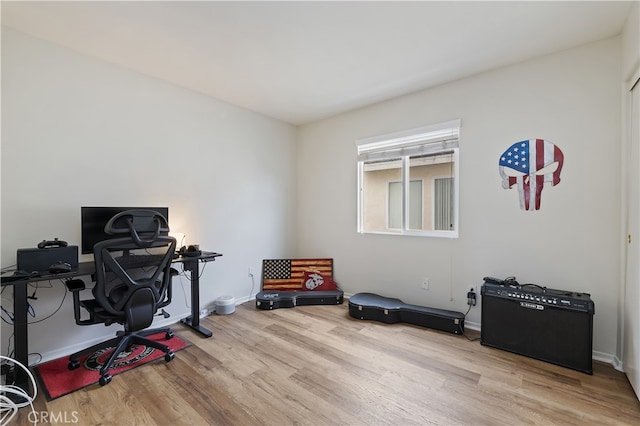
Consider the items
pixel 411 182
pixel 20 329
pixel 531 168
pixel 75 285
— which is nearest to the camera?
pixel 20 329

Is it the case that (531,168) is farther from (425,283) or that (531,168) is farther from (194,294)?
(194,294)

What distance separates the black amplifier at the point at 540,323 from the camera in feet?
6.79

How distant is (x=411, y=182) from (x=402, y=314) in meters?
1.51

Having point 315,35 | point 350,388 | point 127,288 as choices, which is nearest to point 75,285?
point 127,288

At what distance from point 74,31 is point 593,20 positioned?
3.80 m

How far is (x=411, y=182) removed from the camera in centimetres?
341

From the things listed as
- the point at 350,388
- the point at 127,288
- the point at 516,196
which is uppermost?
the point at 516,196

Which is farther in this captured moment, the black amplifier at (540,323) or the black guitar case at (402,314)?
the black guitar case at (402,314)

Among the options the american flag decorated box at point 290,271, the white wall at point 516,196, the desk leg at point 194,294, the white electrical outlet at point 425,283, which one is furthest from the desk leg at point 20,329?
the white electrical outlet at point 425,283

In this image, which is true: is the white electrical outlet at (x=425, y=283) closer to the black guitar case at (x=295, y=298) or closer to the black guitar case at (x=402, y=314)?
the black guitar case at (x=402, y=314)

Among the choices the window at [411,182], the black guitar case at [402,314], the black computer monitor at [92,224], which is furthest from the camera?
the window at [411,182]

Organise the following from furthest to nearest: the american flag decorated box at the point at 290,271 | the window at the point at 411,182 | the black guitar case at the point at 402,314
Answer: the american flag decorated box at the point at 290,271 < the window at the point at 411,182 < the black guitar case at the point at 402,314

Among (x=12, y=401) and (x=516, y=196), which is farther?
(x=516, y=196)

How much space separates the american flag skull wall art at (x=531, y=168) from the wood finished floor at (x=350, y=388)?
4.54 ft
